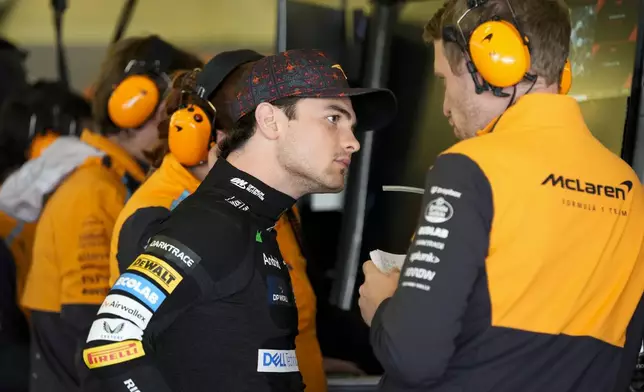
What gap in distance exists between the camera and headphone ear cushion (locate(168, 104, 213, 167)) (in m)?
2.06

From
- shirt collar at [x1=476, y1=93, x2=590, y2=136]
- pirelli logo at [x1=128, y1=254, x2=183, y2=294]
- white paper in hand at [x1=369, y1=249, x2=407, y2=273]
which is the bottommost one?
pirelli logo at [x1=128, y1=254, x2=183, y2=294]

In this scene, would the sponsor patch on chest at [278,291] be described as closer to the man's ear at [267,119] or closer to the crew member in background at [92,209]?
the man's ear at [267,119]

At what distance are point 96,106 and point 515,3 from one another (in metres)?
1.70

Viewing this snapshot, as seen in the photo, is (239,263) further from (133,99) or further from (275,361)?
(133,99)

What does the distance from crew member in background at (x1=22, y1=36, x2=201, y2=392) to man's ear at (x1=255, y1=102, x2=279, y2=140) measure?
2.87ft

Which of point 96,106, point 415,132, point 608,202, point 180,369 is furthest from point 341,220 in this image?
point 608,202

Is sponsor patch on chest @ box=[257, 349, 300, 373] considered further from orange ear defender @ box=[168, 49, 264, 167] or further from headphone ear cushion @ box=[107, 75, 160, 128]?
headphone ear cushion @ box=[107, 75, 160, 128]

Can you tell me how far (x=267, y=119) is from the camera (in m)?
1.72

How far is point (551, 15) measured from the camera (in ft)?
4.51

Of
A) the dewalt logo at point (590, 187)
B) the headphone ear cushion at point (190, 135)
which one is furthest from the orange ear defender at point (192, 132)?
the dewalt logo at point (590, 187)

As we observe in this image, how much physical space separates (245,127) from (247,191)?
0.52 ft

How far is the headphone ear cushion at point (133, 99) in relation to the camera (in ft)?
8.13

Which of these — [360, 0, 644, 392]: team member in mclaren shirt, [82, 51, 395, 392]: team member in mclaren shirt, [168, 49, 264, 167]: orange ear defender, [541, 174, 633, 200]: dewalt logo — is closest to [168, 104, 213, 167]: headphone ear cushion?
[168, 49, 264, 167]: orange ear defender

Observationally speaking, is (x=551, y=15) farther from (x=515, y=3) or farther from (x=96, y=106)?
(x=96, y=106)
